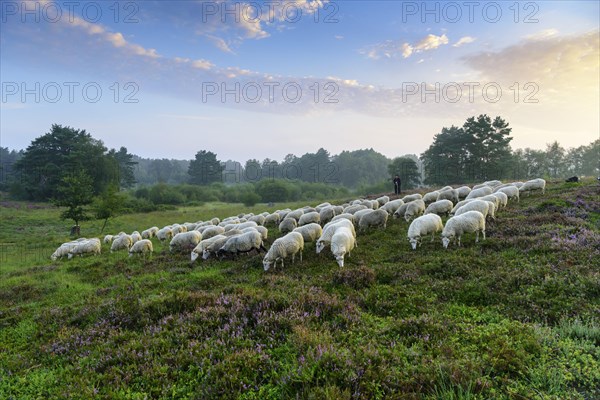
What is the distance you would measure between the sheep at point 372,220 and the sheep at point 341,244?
14.0ft

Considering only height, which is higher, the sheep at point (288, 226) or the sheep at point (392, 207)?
the sheep at point (392, 207)

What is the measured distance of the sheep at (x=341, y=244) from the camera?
450 inches

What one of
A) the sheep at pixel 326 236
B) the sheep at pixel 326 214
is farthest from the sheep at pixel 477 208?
the sheep at pixel 326 214

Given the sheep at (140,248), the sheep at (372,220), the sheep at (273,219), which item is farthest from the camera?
the sheep at (273,219)

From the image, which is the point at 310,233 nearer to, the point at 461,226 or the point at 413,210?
the point at 461,226

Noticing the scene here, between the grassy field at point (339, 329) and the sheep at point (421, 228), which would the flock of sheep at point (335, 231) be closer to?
the sheep at point (421, 228)

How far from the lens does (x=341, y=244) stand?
1189 cm

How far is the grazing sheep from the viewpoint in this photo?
12023 mm

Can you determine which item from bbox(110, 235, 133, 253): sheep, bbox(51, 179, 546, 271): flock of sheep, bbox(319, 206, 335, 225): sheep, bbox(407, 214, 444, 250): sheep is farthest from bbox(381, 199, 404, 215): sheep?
bbox(110, 235, 133, 253): sheep

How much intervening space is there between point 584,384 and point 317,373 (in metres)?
3.59

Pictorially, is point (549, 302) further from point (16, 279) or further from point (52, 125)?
point (52, 125)

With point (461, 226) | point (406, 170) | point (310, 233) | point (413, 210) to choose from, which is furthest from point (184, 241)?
point (406, 170)

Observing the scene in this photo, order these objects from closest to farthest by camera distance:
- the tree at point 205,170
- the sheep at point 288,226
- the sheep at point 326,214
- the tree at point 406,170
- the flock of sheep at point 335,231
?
the flock of sheep at point 335,231 → the sheep at point 288,226 → the sheep at point 326,214 → the tree at point 406,170 → the tree at point 205,170

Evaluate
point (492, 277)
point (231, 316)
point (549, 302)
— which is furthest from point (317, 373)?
point (492, 277)
